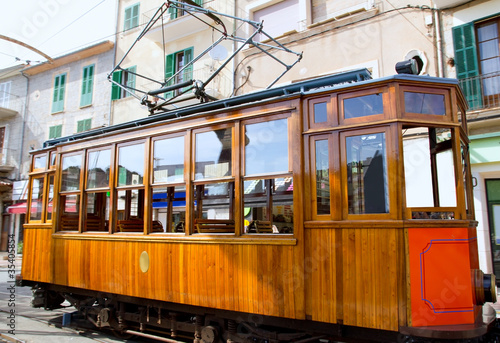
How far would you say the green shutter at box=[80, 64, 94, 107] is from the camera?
61.3 feet

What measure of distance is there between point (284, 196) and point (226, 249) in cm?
124

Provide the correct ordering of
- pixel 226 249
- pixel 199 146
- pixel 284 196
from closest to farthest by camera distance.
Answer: pixel 226 249 → pixel 199 146 → pixel 284 196

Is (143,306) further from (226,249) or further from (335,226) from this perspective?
(335,226)

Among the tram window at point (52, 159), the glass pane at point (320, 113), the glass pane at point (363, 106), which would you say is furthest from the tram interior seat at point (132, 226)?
the glass pane at point (363, 106)

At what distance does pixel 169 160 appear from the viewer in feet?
17.2

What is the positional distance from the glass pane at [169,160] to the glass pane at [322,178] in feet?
5.97

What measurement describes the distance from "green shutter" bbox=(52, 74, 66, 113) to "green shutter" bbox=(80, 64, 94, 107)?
163 cm

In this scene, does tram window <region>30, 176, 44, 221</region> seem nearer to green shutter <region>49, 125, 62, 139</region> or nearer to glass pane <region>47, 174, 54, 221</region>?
glass pane <region>47, 174, 54, 221</region>

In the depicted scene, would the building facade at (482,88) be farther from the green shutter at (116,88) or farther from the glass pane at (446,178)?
the green shutter at (116,88)

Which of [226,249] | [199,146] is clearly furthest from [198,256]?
[199,146]

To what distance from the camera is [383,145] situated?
147 inches

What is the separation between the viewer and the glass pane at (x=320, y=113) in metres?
4.08

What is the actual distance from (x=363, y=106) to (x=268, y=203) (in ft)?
7.92

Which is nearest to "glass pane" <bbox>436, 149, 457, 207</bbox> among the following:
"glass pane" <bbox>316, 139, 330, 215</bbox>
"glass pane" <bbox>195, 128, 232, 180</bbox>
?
"glass pane" <bbox>316, 139, 330, 215</bbox>
